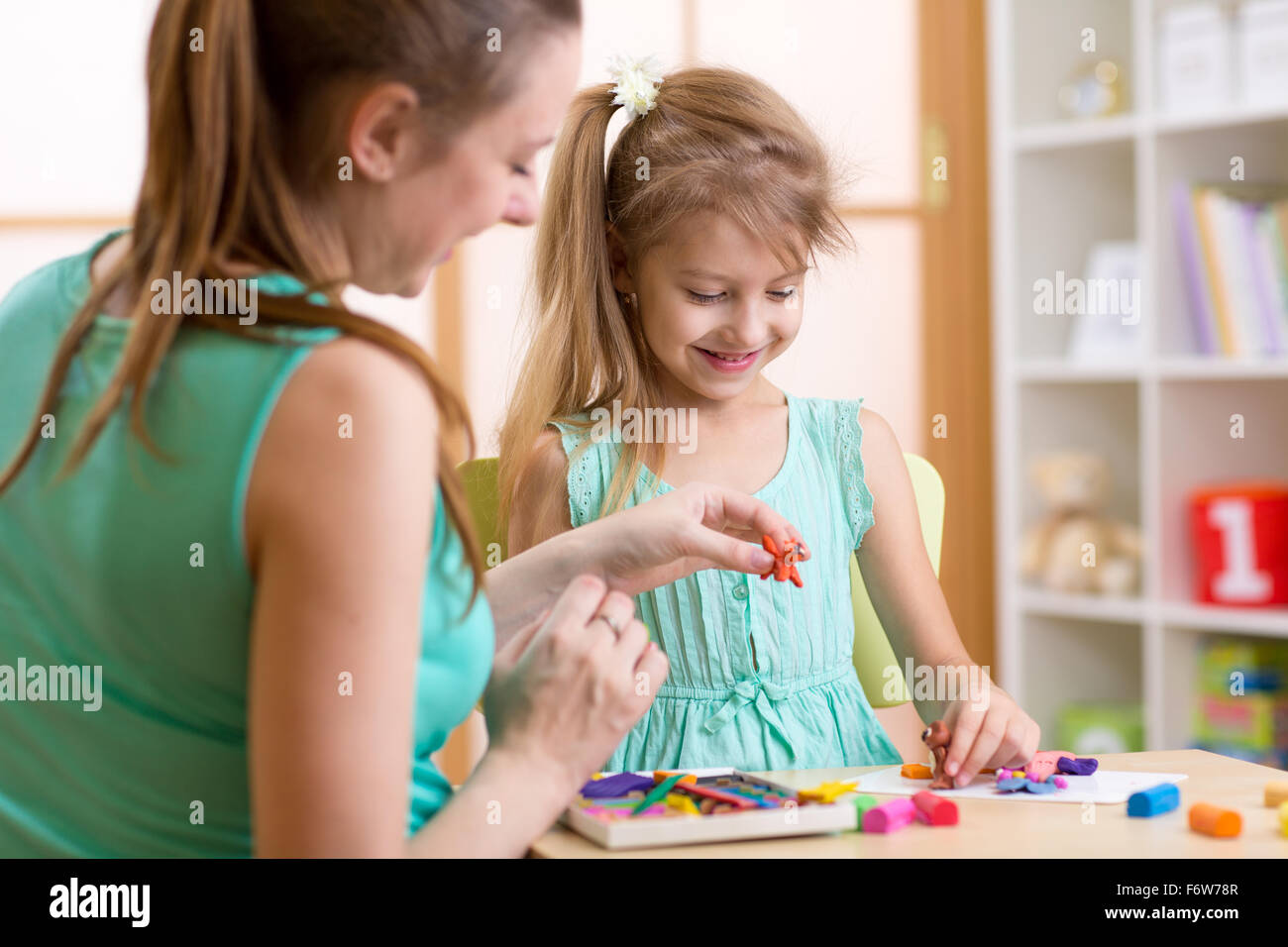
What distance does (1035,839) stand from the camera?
0.89 metres

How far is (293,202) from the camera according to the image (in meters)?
0.78

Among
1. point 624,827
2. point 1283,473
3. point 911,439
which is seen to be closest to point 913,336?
point 911,439

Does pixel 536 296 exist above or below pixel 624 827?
above

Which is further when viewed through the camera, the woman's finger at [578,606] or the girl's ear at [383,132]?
the woman's finger at [578,606]

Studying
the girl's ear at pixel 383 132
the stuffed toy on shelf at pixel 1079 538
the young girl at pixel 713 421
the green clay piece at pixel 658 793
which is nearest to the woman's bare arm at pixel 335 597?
the girl's ear at pixel 383 132

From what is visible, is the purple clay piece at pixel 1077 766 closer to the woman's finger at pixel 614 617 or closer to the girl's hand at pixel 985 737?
the girl's hand at pixel 985 737

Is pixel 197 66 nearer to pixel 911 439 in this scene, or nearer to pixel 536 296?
pixel 536 296

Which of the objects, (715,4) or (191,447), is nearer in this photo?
(191,447)

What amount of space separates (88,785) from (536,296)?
1017mm

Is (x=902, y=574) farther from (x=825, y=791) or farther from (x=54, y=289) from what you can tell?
(x=54, y=289)

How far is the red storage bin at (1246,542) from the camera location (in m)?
2.52

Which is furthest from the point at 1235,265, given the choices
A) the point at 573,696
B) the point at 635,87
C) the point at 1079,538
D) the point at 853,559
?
the point at 573,696

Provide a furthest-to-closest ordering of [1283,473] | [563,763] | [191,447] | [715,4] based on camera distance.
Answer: [715,4] → [1283,473] → [563,763] → [191,447]

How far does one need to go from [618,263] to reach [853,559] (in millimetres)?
471
